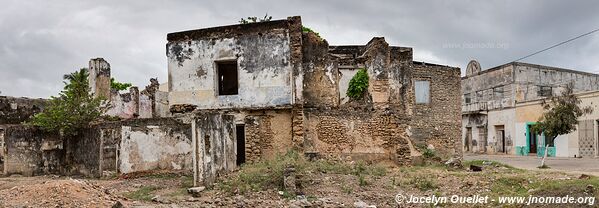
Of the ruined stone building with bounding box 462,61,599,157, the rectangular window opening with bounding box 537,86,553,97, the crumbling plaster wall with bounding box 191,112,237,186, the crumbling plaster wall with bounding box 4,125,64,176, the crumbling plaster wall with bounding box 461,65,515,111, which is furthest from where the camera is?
the rectangular window opening with bounding box 537,86,553,97

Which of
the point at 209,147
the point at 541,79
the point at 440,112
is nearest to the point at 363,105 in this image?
the point at 440,112

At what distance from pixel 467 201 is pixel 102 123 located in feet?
38.4

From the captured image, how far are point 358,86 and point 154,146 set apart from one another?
723 cm

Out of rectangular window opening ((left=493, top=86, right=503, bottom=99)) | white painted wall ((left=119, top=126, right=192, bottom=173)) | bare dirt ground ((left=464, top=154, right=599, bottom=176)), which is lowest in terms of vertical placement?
bare dirt ground ((left=464, top=154, right=599, bottom=176))

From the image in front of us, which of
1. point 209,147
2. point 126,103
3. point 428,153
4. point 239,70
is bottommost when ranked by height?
point 428,153

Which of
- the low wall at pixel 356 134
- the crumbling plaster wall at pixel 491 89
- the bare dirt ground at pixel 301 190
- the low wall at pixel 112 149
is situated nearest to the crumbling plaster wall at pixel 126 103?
the low wall at pixel 112 149

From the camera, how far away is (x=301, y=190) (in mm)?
12078

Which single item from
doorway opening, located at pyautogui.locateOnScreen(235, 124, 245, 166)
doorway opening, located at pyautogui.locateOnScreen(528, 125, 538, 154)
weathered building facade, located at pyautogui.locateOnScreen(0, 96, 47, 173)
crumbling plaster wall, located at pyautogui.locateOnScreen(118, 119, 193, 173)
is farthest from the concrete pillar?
doorway opening, located at pyautogui.locateOnScreen(528, 125, 538, 154)

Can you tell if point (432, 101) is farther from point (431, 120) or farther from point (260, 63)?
point (260, 63)

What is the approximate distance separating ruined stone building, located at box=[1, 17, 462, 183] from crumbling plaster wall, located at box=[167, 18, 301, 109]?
0.11ft

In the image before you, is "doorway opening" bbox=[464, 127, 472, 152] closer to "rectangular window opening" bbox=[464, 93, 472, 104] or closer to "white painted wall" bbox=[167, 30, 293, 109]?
"rectangular window opening" bbox=[464, 93, 472, 104]

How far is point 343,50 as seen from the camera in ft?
68.4

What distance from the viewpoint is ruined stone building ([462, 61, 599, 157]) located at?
27.3m

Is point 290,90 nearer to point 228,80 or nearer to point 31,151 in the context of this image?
point 228,80
